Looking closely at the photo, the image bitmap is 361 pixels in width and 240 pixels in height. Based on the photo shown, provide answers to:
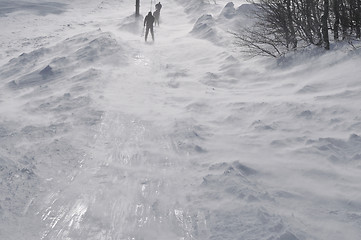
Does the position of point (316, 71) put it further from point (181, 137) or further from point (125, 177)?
point (125, 177)

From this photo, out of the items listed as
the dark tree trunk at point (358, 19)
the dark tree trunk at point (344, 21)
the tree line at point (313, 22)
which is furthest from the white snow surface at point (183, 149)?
the dark tree trunk at point (358, 19)

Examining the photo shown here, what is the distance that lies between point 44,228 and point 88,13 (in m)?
22.2

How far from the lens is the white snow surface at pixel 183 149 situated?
11.6ft

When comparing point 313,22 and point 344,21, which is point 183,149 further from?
point 313,22

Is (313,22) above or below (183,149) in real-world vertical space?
above

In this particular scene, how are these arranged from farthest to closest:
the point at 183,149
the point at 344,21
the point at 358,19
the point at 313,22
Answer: the point at 313,22, the point at 344,21, the point at 358,19, the point at 183,149

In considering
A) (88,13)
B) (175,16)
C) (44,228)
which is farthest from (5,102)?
(88,13)

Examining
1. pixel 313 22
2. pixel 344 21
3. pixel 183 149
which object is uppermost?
pixel 344 21

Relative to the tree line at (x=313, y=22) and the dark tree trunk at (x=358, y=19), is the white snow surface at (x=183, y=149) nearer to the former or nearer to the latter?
the tree line at (x=313, y=22)

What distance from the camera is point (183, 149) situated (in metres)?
5.10

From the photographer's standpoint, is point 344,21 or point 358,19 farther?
point 344,21

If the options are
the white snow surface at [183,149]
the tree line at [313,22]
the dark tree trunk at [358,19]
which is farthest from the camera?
the tree line at [313,22]

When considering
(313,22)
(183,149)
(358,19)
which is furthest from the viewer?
(313,22)

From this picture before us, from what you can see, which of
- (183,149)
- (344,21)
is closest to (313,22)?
(344,21)
